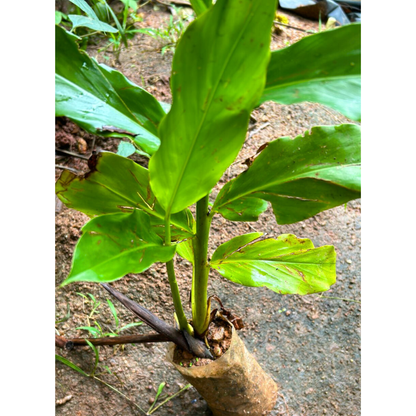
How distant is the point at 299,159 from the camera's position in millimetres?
609

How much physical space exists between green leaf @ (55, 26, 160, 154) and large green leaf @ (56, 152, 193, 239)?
57mm

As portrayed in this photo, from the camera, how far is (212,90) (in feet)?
1.34

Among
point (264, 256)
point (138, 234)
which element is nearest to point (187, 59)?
point (138, 234)

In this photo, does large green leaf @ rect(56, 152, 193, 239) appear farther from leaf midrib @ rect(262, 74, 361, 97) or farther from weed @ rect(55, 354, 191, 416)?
weed @ rect(55, 354, 191, 416)

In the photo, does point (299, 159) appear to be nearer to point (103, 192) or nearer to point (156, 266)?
point (103, 192)

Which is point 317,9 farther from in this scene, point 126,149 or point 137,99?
point 137,99

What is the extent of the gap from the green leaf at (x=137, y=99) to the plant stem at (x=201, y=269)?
146 millimetres

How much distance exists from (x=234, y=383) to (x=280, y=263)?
0.26 metres

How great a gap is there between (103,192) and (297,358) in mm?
691

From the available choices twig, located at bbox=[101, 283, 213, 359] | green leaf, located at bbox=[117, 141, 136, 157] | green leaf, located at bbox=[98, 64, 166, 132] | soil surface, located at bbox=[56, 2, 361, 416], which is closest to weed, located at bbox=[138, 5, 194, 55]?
soil surface, located at bbox=[56, 2, 361, 416]

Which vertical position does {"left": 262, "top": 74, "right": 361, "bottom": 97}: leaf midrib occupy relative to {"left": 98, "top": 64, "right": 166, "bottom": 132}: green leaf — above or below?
above

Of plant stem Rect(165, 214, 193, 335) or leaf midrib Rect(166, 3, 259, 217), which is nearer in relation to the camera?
leaf midrib Rect(166, 3, 259, 217)

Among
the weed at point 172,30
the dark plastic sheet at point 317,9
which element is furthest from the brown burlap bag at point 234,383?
the dark plastic sheet at point 317,9

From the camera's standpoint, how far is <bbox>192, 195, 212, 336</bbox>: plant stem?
2.08ft
